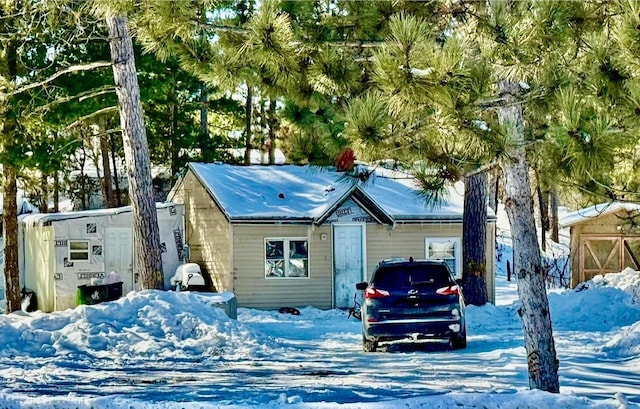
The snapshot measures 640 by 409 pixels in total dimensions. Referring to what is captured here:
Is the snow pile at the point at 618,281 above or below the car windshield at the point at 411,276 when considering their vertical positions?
below

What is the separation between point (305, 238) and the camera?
85.2ft

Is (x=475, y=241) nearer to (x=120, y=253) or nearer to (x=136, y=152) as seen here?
(x=136, y=152)

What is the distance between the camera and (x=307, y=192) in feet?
91.0

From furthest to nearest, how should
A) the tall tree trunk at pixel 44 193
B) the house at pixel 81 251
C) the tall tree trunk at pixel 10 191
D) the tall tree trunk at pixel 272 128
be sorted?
1. the tall tree trunk at pixel 272 128
2. the tall tree trunk at pixel 44 193
3. the house at pixel 81 251
4. the tall tree trunk at pixel 10 191

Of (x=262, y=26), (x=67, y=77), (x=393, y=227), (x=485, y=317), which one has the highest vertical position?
(x=67, y=77)

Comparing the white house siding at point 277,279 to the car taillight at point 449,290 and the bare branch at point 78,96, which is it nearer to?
the bare branch at point 78,96

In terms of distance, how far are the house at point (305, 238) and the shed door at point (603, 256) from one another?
26.9 feet

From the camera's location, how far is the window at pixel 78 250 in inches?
989

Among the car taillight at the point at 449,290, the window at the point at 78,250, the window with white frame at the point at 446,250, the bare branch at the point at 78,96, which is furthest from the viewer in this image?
the window with white frame at the point at 446,250

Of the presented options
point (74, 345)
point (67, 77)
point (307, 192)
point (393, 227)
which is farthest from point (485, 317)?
point (67, 77)

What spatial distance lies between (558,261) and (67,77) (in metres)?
27.2

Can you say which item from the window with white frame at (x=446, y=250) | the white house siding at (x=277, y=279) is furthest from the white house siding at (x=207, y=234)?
the window with white frame at (x=446, y=250)

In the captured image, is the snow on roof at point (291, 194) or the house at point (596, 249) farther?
the house at point (596, 249)

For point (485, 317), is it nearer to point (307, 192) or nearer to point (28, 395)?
point (307, 192)
